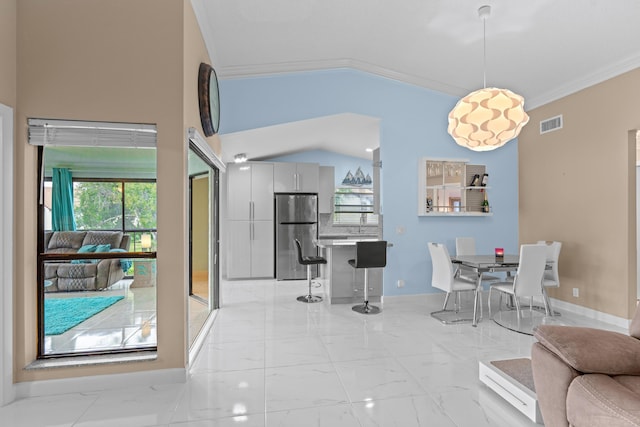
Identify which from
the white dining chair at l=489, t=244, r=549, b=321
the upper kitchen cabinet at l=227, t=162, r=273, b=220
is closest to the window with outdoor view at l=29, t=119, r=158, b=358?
the white dining chair at l=489, t=244, r=549, b=321

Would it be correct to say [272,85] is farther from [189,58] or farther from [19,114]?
[19,114]

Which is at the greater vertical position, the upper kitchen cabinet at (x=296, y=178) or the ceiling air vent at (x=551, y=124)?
the ceiling air vent at (x=551, y=124)

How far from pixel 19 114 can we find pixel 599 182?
222 inches

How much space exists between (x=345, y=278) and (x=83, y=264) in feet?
10.5

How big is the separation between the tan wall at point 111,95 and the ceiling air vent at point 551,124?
4.65 m

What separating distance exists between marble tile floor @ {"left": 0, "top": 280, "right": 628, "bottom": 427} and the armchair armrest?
684 mm

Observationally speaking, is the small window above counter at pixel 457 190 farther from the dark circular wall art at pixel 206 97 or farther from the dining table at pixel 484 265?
the dark circular wall art at pixel 206 97

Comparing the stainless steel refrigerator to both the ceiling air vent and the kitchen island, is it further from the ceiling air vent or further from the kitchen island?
the ceiling air vent

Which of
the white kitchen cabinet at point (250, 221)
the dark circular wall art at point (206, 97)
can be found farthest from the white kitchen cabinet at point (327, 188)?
the dark circular wall art at point (206, 97)

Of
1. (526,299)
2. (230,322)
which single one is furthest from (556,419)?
(526,299)

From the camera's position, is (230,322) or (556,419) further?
(230,322)

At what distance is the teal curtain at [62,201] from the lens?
250cm

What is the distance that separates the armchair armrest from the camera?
1570 millimetres

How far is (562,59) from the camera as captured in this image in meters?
3.88
